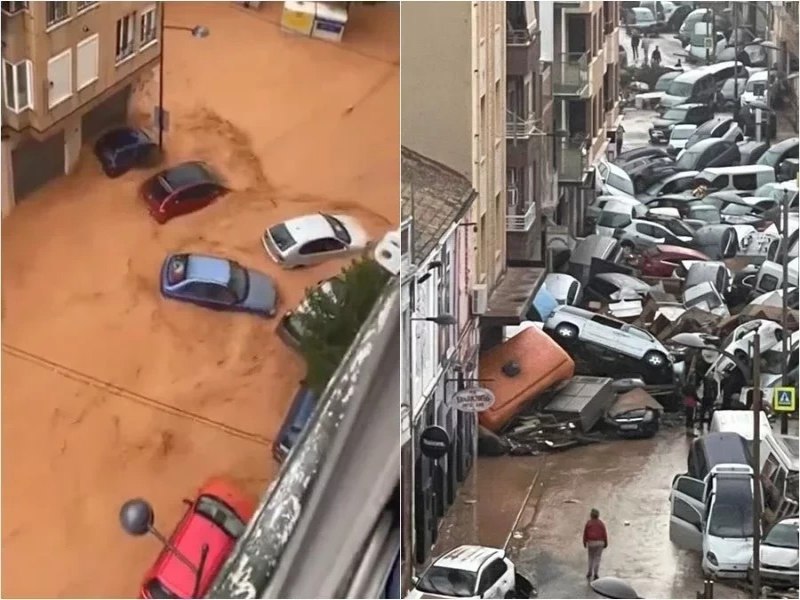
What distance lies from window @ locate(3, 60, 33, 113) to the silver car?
1.13m

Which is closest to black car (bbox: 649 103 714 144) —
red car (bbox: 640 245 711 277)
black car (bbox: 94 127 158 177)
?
red car (bbox: 640 245 711 277)

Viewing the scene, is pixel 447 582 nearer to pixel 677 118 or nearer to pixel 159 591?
pixel 159 591

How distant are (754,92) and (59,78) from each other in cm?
138

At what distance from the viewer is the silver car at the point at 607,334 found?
3258mm

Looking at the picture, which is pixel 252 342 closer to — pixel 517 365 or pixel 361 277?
pixel 361 277

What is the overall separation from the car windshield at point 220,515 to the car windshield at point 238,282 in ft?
1.33

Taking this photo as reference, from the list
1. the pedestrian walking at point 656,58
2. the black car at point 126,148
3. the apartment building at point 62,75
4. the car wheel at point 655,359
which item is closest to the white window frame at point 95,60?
the apartment building at point 62,75

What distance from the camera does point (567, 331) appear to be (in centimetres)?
329

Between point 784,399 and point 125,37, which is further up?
point 125,37

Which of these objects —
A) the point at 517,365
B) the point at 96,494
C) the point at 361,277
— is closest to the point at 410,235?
the point at 361,277

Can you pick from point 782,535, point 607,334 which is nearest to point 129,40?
point 607,334

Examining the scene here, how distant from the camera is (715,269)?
3268mm

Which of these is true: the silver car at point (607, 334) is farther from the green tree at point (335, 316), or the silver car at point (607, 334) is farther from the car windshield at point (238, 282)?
the car windshield at point (238, 282)

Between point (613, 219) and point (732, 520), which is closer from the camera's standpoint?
point (732, 520)
